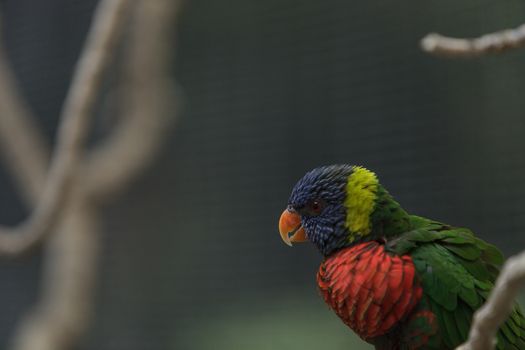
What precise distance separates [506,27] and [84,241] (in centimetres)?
132

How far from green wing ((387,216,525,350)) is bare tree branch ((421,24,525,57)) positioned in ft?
0.79

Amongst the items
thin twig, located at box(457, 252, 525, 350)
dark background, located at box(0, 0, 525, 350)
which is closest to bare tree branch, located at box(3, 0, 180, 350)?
dark background, located at box(0, 0, 525, 350)

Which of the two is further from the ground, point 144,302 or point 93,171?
point 93,171

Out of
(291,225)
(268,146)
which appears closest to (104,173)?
(268,146)

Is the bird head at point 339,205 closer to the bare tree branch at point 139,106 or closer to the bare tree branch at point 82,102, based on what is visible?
the bare tree branch at point 82,102

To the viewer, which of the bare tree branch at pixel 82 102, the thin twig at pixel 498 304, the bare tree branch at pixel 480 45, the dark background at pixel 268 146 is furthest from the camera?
the dark background at pixel 268 146

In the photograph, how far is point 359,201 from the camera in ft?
2.94

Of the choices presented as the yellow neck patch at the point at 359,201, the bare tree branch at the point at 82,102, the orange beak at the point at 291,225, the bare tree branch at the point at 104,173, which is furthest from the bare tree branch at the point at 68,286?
the yellow neck patch at the point at 359,201

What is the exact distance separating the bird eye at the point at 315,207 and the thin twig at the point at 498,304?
0.43 metres

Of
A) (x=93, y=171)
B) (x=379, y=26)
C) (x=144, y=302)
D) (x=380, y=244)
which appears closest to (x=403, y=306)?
(x=380, y=244)

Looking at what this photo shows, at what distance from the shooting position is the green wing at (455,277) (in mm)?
821

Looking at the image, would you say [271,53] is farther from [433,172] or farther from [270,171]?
[433,172]

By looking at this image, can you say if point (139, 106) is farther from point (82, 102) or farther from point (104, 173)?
point (82, 102)

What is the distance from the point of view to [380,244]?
34.2 inches
